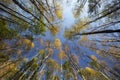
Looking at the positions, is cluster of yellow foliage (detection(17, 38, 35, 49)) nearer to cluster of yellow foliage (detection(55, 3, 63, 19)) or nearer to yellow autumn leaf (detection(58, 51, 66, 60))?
cluster of yellow foliage (detection(55, 3, 63, 19))

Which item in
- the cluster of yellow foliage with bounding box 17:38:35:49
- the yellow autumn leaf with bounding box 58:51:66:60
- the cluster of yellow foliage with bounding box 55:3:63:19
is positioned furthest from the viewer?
the yellow autumn leaf with bounding box 58:51:66:60

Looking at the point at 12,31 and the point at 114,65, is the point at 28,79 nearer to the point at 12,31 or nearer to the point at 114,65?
the point at 12,31

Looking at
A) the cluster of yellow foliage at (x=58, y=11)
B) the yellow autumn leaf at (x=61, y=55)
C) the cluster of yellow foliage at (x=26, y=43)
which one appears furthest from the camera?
the yellow autumn leaf at (x=61, y=55)

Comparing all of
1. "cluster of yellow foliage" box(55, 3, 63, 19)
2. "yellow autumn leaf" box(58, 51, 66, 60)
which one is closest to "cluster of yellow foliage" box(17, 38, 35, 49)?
"cluster of yellow foliage" box(55, 3, 63, 19)

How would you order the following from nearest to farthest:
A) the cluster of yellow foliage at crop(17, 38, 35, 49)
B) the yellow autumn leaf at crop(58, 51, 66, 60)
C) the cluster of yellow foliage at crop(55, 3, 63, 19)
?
the cluster of yellow foliage at crop(55, 3, 63, 19), the cluster of yellow foliage at crop(17, 38, 35, 49), the yellow autumn leaf at crop(58, 51, 66, 60)

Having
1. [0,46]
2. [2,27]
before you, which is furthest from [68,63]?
[2,27]

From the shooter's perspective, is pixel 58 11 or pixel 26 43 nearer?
pixel 58 11

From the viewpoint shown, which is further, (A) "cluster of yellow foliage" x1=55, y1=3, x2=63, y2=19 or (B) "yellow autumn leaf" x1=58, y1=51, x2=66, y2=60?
(B) "yellow autumn leaf" x1=58, y1=51, x2=66, y2=60

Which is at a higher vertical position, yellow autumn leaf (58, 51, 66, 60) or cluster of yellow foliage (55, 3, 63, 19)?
cluster of yellow foliage (55, 3, 63, 19)

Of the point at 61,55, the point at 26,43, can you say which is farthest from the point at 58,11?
the point at 61,55

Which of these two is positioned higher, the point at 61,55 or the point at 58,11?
the point at 58,11

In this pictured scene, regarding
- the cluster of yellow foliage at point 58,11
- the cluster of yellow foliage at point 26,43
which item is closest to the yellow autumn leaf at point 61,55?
the cluster of yellow foliage at point 26,43

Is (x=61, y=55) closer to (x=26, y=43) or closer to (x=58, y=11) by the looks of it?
(x=26, y=43)

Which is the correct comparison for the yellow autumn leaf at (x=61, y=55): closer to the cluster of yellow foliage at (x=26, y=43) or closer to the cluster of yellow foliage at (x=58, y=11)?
the cluster of yellow foliage at (x=26, y=43)
